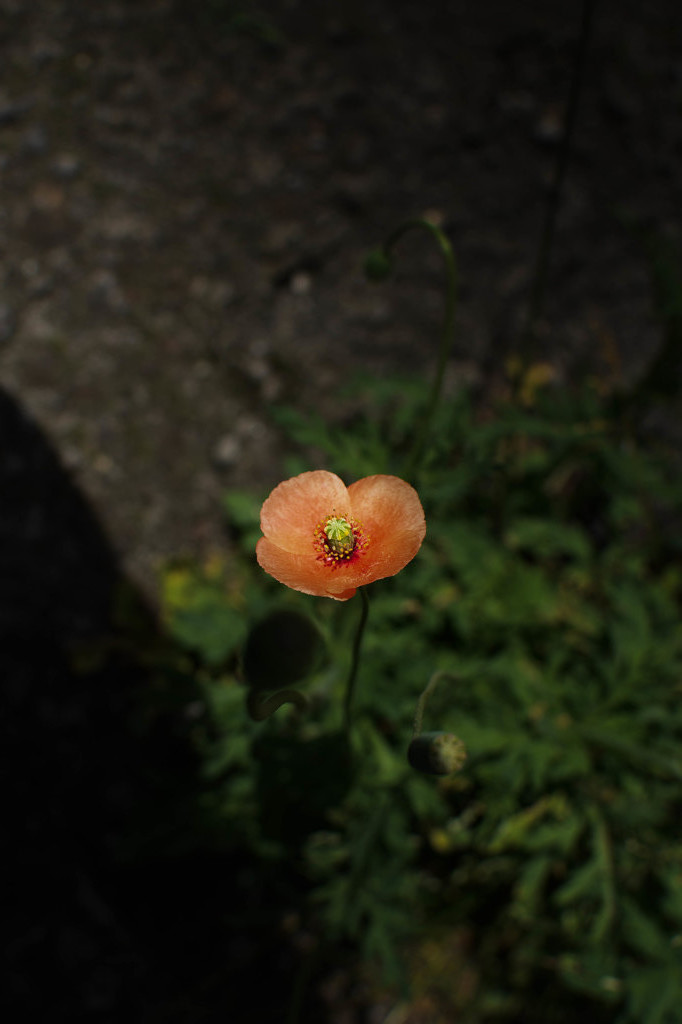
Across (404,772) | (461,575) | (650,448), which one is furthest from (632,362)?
(404,772)

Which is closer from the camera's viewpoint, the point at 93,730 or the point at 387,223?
the point at 93,730

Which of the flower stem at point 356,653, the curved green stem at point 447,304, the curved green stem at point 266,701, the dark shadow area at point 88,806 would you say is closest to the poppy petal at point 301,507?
the flower stem at point 356,653

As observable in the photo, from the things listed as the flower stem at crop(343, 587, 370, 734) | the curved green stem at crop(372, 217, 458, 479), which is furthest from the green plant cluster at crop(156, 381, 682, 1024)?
the flower stem at crop(343, 587, 370, 734)

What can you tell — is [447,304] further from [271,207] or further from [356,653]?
[271,207]

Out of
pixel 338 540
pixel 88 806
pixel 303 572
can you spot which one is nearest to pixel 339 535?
pixel 338 540

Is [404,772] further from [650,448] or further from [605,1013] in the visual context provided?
[650,448]

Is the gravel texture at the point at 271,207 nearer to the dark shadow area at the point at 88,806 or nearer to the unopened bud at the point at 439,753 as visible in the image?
the dark shadow area at the point at 88,806
